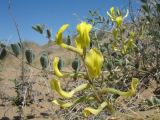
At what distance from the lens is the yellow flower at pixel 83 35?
1.21 m

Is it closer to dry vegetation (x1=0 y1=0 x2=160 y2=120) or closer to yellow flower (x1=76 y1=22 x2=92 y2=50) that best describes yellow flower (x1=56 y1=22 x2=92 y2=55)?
yellow flower (x1=76 y1=22 x2=92 y2=50)

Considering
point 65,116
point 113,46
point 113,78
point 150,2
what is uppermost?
point 150,2

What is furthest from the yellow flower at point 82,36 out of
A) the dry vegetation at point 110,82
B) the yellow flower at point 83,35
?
the dry vegetation at point 110,82

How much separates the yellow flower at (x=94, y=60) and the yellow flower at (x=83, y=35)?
42 mm

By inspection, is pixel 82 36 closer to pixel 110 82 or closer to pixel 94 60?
pixel 94 60

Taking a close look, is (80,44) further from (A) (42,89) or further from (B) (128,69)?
(A) (42,89)

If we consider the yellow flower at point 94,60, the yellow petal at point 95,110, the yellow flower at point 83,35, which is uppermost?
the yellow flower at point 83,35

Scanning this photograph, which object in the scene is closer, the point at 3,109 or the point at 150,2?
the point at 3,109

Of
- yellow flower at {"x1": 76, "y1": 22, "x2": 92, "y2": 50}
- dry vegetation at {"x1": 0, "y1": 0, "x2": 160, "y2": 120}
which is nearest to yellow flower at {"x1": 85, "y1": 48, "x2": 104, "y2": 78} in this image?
yellow flower at {"x1": 76, "y1": 22, "x2": 92, "y2": 50}

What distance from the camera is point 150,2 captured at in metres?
3.07

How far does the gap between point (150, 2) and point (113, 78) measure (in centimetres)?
72

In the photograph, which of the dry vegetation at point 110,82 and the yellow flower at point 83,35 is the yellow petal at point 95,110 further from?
the dry vegetation at point 110,82

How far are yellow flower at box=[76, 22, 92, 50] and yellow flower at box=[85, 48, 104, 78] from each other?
0.04 meters

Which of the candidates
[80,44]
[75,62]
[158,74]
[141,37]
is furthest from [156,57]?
[80,44]
